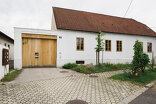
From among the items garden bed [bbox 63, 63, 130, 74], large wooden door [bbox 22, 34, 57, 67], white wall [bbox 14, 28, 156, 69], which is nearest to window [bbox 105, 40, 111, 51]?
white wall [bbox 14, 28, 156, 69]

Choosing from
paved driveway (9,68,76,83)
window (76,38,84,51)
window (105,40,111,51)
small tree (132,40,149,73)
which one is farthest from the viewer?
window (105,40,111,51)

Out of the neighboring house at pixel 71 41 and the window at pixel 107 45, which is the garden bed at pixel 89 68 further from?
the window at pixel 107 45

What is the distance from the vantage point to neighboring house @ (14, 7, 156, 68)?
1024 cm

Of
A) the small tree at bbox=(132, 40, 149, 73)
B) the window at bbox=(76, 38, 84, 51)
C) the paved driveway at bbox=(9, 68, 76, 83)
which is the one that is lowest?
the paved driveway at bbox=(9, 68, 76, 83)

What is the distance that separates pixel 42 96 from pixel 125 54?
1401 cm

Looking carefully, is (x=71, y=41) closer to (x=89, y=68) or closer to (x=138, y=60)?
(x=89, y=68)

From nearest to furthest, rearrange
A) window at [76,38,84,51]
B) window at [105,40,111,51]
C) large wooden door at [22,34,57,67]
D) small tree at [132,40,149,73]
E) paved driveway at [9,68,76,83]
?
1. paved driveway at [9,68,76,83]
2. small tree at [132,40,149,73]
3. large wooden door at [22,34,57,67]
4. window at [76,38,84,51]
5. window at [105,40,111,51]

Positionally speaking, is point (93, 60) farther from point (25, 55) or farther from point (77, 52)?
point (25, 55)

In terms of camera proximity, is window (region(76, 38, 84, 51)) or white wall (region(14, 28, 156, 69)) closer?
white wall (region(14, 28, 156, 69))

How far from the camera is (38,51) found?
10703mm

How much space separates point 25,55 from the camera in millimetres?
10164

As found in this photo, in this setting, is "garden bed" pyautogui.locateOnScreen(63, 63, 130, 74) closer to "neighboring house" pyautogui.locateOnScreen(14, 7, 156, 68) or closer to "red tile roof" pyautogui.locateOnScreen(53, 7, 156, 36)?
"neighboring house" pyautogui.locateOnScreen(14, 7, 156, 68)

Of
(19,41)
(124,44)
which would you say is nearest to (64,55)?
(19,41)

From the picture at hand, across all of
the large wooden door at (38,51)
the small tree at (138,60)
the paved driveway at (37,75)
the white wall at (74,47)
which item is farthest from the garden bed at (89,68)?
the small tree at (138,60)
